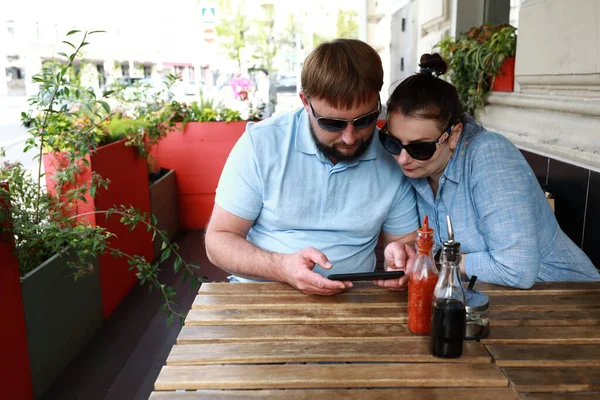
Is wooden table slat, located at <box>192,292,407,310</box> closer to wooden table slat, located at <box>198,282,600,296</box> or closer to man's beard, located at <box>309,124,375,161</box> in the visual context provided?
wooden table slat, located at <box>198,282,600,296</box>

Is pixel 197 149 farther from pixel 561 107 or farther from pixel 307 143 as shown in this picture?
pixel 307 143

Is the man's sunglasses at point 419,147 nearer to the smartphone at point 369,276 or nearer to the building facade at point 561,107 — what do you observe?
the smartphone at point 369,276

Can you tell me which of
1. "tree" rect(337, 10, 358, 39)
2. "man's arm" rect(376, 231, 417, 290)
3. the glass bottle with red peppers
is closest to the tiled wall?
"man's arm" rect(376, 231, 417, 290)

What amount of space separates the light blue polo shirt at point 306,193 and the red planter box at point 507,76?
182 cm

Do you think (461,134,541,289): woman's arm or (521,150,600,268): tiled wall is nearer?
(461,134,541,289): woman's arm

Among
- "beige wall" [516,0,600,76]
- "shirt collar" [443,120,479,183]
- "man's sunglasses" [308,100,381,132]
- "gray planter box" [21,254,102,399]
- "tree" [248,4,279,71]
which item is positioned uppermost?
"tree" [248,4,279,71]

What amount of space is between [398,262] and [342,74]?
601 mm

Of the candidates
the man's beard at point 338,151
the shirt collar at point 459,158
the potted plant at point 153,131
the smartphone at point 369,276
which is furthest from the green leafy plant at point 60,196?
the shirt collar at point 459,158

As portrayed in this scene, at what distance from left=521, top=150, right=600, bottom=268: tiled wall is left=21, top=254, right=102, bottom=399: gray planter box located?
7.72 ft

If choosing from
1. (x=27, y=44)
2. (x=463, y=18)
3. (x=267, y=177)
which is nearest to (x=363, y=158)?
(x=267, y=177)

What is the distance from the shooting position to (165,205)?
16.4 feet

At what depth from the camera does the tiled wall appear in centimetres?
220

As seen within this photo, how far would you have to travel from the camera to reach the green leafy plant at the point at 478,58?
3438 mm

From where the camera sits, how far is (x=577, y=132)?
2.58 metres
